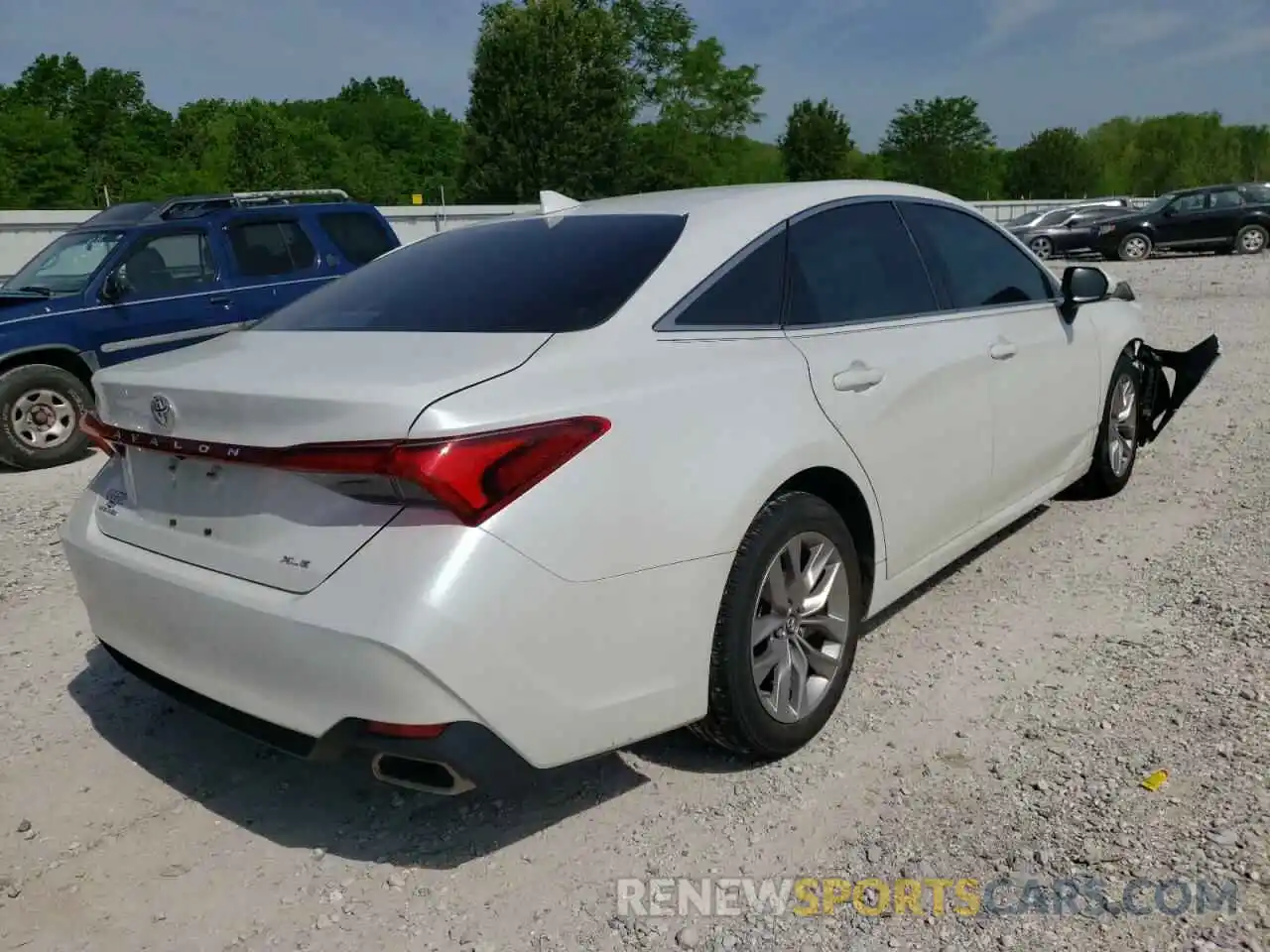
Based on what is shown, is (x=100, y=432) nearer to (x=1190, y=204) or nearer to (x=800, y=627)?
(x=800, y=627)

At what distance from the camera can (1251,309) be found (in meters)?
13.1

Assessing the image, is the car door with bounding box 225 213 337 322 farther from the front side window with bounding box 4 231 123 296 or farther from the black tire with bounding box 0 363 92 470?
the black tire with bounding box 0 363 92 470

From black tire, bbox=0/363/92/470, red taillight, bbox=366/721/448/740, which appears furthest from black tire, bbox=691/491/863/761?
black tire, bbox=0/363/92/470

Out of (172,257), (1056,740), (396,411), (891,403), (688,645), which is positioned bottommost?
(1056,740)

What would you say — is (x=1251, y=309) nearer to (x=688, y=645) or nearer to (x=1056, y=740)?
(x=1056, y=740)

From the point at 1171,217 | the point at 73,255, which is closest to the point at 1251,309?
the point at 1171,217

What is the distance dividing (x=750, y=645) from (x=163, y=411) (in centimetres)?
161

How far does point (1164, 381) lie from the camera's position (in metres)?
5.93

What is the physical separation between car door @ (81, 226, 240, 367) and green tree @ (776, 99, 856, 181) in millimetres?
56403

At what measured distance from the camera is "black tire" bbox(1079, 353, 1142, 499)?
5.14 m

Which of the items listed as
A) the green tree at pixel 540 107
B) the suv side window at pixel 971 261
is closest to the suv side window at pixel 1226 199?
the suv side window at pixel 971 261

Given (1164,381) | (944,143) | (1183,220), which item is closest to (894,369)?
(1164,381)

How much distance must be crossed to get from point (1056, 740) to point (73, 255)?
8.24 metres

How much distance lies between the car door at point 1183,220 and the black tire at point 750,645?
23.0 m
